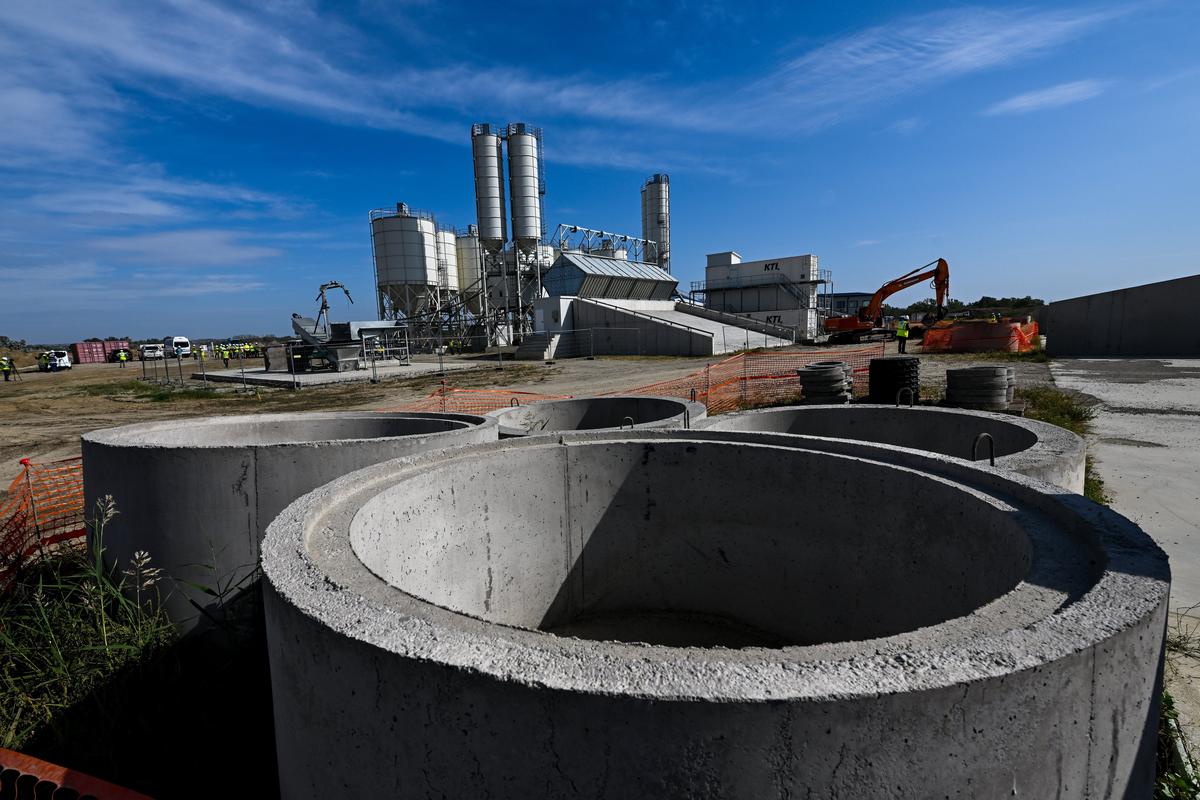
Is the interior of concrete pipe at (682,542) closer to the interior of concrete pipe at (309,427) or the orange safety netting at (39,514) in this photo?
the interior of concrete pipe at (309,427)

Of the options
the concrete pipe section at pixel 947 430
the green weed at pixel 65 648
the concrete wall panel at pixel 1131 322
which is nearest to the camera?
the green weed at pixel 65 648

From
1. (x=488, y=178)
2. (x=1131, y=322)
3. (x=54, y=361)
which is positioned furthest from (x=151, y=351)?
A: (x=1131, y=322)

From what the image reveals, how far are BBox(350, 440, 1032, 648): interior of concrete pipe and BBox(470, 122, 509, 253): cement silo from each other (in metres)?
35.5

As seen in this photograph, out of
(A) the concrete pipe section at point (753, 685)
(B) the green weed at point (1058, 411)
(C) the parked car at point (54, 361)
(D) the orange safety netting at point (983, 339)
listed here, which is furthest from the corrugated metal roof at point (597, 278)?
(A) the concrete pipe section at point (753, 685)

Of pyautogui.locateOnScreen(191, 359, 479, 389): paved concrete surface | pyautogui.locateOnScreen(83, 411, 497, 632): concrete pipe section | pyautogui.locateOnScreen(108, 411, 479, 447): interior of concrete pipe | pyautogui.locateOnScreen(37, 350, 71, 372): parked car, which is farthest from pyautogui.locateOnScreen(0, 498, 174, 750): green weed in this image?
pyautogui.locateOnScreen(37, 350, 71, 372): parked car

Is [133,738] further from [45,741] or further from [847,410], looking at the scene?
[847,410]

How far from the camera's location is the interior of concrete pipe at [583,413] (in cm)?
888

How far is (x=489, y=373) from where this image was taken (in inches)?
1020

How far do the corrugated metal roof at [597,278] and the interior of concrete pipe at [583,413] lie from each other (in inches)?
1139

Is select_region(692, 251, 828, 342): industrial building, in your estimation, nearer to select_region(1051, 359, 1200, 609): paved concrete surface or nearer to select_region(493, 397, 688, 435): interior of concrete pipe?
select_region(1051, 359, 1200, 609): paved concrete surface

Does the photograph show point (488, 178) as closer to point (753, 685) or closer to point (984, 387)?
point (984, 387)

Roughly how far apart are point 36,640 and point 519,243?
3676cm

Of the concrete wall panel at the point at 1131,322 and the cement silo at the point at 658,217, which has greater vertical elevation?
the cement silo at the point at 658,217

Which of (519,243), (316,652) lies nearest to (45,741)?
(316,652)
